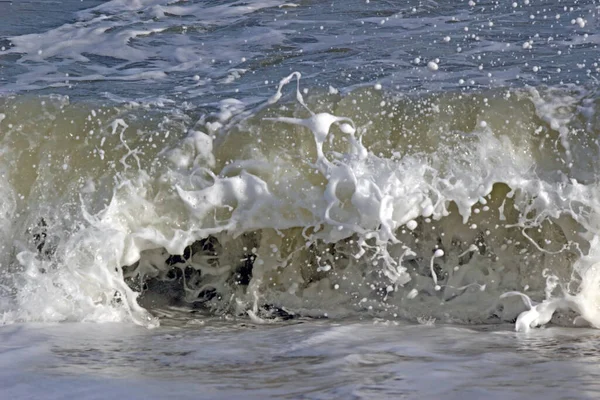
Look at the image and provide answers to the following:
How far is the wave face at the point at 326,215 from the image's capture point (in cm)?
385

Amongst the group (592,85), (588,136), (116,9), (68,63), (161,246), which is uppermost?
(116,9)

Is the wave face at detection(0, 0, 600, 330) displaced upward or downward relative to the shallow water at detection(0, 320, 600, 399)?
upward

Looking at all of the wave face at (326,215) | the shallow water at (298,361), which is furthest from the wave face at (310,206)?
the shallow water at (298,361)

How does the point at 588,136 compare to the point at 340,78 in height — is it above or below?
below

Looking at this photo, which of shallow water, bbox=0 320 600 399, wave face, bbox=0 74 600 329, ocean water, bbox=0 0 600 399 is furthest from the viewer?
wave face, bbox=0 74 600 329

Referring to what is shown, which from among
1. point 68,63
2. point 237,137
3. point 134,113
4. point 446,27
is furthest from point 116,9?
point 237,137

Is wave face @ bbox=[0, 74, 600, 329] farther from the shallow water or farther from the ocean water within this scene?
the shallow water

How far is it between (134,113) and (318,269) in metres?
1.40

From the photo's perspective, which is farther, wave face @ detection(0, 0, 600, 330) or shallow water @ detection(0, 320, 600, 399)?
wave face @ detection(0, 0, 600, 330)

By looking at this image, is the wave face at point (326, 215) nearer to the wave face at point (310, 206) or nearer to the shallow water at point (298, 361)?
the wave face at point (310, 206)

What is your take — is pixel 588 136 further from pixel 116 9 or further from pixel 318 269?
pixel 116 9

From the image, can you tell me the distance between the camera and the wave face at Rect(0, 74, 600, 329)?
3.85m

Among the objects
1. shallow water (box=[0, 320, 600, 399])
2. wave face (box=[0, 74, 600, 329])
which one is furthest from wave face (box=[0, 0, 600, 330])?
shallow water (box=[0, 320, 600, 399])

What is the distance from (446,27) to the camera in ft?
21.5
